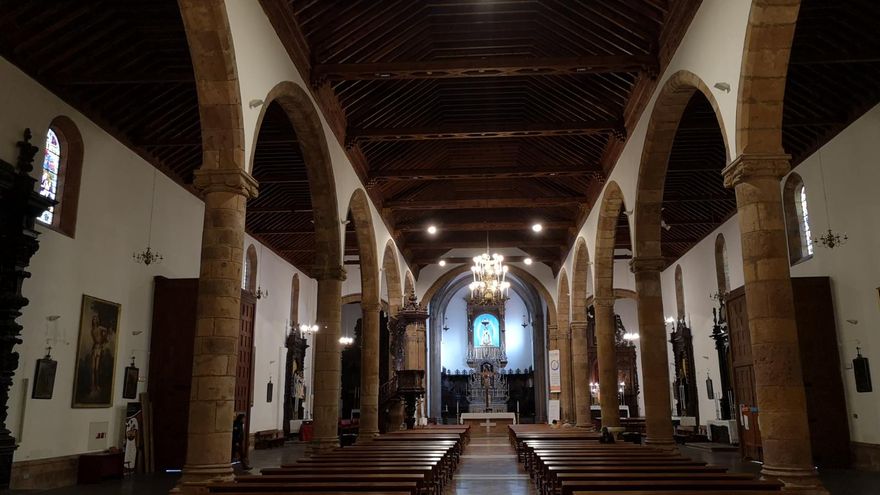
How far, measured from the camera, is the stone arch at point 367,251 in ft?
58.3

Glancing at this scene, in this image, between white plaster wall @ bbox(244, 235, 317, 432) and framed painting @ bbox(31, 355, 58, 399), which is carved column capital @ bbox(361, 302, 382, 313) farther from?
framed painting @ bbox(31, 355, 58, 399)

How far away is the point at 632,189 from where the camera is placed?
14.2 meters

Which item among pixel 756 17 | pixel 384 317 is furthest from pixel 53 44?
pixel 384 317

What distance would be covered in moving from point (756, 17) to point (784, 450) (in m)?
4.86

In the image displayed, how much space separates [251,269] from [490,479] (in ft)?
38.5

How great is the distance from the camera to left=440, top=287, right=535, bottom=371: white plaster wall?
125 feet

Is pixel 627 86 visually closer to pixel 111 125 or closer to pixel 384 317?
pixel 111 125

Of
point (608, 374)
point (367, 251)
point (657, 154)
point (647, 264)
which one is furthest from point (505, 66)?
point (608, 374)

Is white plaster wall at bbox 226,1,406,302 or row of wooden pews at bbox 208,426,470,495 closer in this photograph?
row of wooden pews at bbox 208,426,470,495

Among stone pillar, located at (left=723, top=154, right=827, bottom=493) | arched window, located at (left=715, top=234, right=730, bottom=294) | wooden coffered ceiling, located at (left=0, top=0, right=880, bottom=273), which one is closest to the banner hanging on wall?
arched window, located at (left=715, top=234, right=730, bottom=294)

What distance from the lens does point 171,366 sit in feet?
46.3

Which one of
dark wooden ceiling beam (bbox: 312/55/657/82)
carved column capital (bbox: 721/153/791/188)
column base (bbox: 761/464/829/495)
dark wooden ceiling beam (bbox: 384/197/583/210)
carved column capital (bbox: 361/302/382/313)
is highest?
dark wooden ceiling beam (bbox: 384/197/583/210)

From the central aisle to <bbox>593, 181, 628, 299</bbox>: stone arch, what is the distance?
483 centimetres

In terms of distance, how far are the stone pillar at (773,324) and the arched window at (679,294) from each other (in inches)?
674
